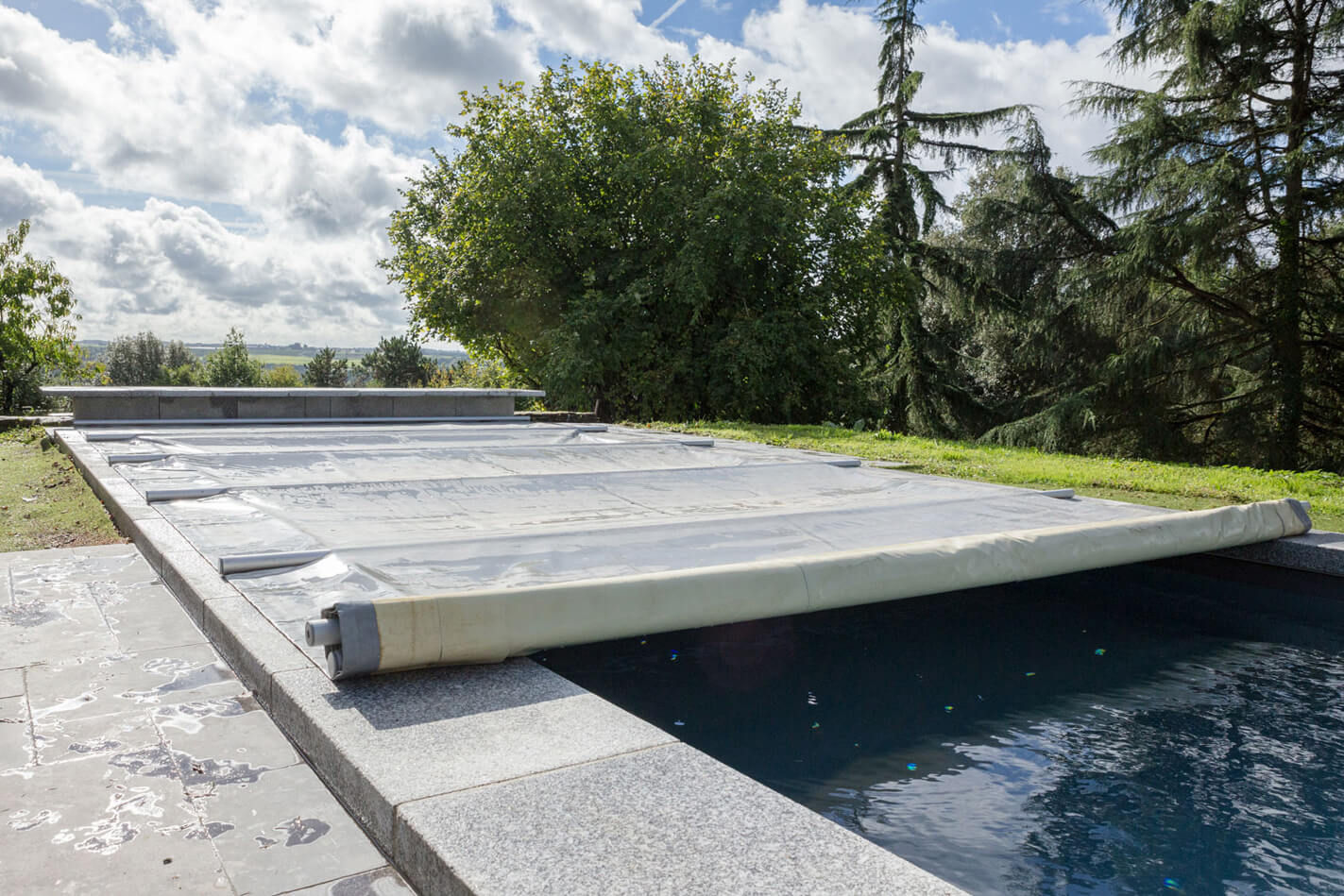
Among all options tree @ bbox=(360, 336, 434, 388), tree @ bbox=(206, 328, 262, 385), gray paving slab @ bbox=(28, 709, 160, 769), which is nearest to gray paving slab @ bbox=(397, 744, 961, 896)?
gray paving slab @ bbox=(28, 709, 160, 769)

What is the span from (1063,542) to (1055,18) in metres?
15.3

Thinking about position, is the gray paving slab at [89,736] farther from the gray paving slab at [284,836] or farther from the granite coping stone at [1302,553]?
the granite coping stone at [1302,553]

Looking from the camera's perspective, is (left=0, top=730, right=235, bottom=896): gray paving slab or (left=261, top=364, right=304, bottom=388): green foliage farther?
(left=261, top=364, right=304, bottom=388): green foliage

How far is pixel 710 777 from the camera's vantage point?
1.93m

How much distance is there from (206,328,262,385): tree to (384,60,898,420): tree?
6960 centimetres

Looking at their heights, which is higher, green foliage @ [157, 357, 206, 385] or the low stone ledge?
green foliage @ [157, 357, 206, 385]

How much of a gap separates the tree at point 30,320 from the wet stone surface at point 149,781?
24900mm

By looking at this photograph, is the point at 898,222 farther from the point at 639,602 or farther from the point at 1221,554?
the point at 639,602

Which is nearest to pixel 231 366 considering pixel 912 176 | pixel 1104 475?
pixel 912 176

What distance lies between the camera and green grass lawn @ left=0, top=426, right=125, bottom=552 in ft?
15.5

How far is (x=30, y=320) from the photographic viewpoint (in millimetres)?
24562

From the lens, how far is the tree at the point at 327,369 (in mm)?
71750

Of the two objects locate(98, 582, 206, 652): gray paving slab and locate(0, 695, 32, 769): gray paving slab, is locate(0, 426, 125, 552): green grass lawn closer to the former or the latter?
locate(98, 582, 206, 652): gray paving slab

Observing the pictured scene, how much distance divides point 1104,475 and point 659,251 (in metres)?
9.84
